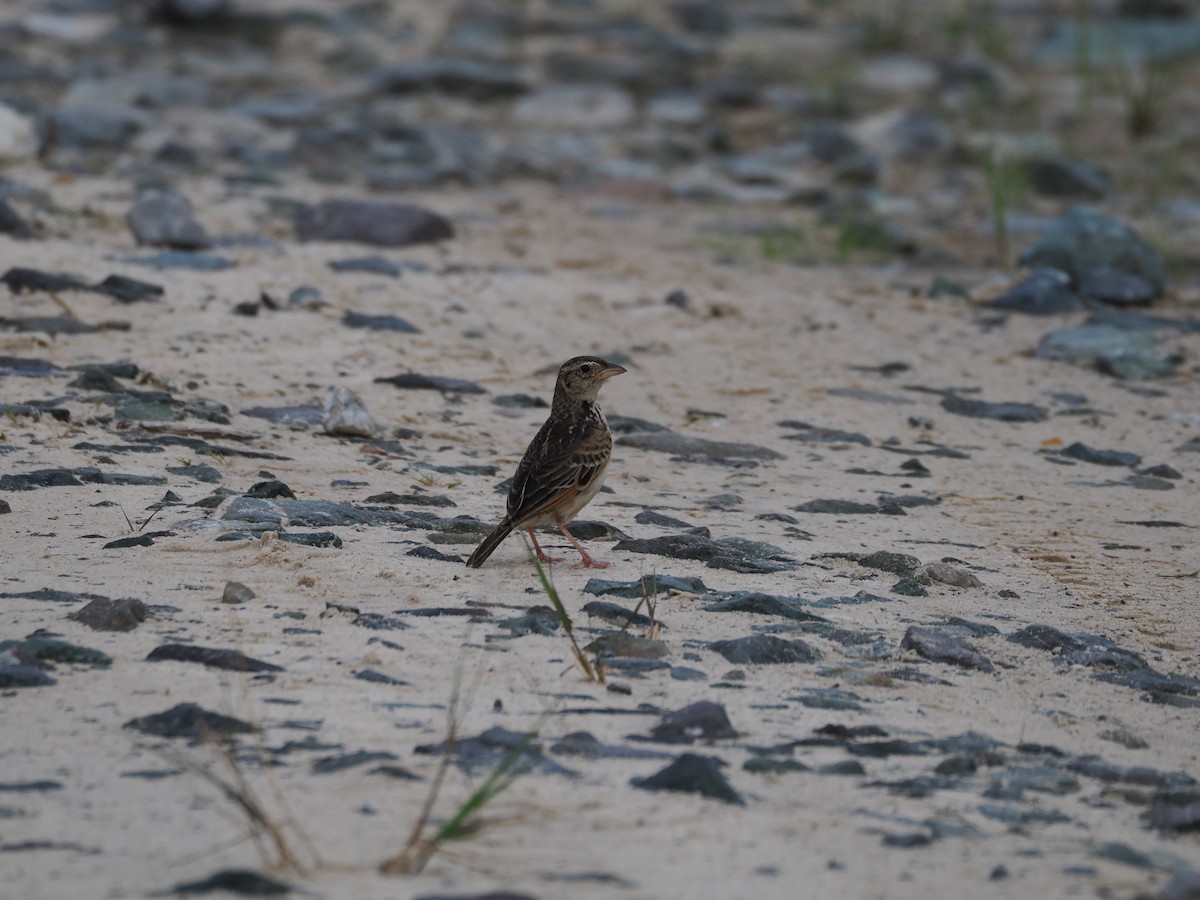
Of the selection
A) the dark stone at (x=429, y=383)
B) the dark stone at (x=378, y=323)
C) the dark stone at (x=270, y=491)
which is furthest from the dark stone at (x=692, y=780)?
the dark stone at (x=378, y=323)

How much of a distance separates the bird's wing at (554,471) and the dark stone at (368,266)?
174 inches

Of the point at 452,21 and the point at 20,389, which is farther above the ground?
the point at 452,21

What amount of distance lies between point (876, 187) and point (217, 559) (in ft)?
33.7

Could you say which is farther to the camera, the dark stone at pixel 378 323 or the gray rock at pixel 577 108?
the gray rock at pixel 577 108

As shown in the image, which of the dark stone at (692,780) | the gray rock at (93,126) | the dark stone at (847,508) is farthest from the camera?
the gray rock at (93,126)

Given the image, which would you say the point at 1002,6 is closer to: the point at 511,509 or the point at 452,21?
the point at 452,21

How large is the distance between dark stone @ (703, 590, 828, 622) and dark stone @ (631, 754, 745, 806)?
4.73 feet

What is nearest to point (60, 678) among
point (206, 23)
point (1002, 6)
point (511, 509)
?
point (511, 509)

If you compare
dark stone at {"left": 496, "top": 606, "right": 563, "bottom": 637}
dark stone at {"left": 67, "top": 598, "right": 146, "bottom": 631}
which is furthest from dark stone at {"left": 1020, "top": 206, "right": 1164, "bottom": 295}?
dark stone at {"left": 67, "top": 598, "right": 146, "bottom": 631}

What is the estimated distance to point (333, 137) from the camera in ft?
47.8

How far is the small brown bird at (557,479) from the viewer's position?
5.80m

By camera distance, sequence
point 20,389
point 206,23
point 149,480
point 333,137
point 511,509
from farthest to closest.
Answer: point 206,23, point 333,137, point 20,389, point 149,480, point 511,509

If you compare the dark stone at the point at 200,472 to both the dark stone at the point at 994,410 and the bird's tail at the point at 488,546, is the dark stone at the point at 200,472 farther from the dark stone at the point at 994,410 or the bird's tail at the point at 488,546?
the dark stone at the point at 994,410

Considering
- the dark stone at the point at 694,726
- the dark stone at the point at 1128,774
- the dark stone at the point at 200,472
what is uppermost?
the dark stone at the point at 694,726
